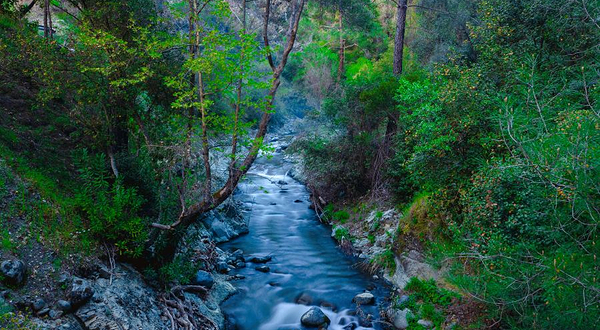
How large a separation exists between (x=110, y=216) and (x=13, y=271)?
1881mm

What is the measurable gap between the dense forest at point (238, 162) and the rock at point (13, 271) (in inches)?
0.9

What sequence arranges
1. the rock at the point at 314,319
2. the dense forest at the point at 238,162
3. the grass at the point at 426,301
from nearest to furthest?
the dense forest at the point at 238,162 < the grass at the point at 426,301 < the rock at the point at 314,319

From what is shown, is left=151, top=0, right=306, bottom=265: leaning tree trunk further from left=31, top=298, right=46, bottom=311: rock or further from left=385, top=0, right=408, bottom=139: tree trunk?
left=385, top=0, right=408, bottom=139: tree trunk

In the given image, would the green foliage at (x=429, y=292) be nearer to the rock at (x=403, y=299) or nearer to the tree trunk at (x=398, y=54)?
the rock at (x=403, y=299)

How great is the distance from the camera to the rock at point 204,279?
9781mm

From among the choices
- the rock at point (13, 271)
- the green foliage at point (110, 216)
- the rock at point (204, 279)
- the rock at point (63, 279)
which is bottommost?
the rock at point (204, 279)

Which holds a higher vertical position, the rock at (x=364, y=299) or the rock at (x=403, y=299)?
the rock at (x=403, y=299)

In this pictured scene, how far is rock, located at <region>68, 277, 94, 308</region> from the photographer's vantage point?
6129mm

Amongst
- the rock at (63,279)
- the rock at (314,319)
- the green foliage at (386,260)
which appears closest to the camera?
the rock at (63,279)

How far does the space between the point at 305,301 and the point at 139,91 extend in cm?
706

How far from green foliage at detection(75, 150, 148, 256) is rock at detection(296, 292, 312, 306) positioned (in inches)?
182

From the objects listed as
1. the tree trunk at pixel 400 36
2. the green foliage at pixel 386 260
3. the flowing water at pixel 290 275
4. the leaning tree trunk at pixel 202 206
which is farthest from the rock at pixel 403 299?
the tree trunk at pixel 400 36

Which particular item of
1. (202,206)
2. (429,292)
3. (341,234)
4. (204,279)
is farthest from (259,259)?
(429,292)

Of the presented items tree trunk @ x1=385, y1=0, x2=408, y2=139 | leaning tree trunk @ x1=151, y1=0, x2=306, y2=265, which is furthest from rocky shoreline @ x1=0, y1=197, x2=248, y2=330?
tree trunk @ x1=385, y1=0, x2=408, y2=139
